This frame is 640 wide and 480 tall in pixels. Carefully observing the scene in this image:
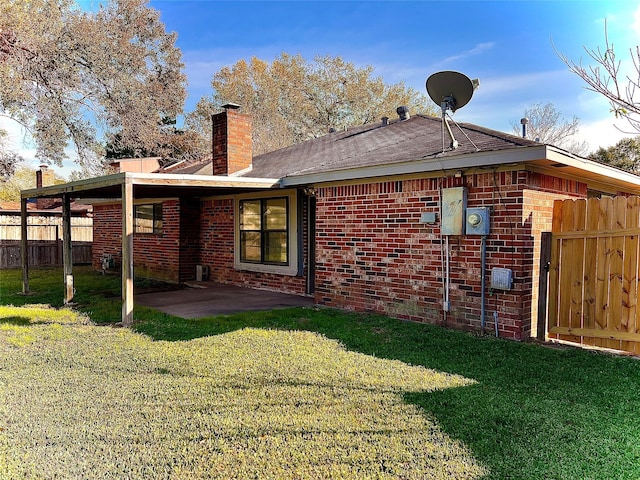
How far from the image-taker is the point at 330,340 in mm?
5914

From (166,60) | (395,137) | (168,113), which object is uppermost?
(166,60)

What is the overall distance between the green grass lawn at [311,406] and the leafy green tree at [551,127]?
26021 millimetres

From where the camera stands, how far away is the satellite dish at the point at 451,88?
6.65m

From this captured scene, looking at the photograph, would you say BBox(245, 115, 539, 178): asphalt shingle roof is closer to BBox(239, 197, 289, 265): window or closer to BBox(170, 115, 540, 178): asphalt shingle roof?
BBox(170, 115, 540, 178): asphalt shingle roof

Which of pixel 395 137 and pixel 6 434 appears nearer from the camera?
pixel 6 434

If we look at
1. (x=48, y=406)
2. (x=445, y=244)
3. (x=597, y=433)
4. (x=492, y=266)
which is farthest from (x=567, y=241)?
Answer: (x=48, y=406)

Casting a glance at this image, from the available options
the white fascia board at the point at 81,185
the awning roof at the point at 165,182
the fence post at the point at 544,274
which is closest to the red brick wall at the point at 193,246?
the awning roof at the point at 165,182

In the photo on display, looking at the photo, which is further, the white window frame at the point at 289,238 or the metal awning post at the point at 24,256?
the metal awning post at the point at 24,256

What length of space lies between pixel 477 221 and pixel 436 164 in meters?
0.97

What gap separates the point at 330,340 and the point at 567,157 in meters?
3.76

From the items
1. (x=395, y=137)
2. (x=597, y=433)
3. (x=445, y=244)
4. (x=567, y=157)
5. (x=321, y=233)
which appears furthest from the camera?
(x=395, y=137)

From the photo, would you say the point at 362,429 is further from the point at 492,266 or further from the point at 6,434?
the point at 492,266

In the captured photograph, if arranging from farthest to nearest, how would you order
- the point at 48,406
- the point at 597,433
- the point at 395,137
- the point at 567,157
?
the point at 395,137
the point at 567,157
the point at 48,406
the point at 597,433

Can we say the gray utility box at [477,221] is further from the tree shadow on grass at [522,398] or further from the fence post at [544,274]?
the tree shadow on grass at [522,398]
